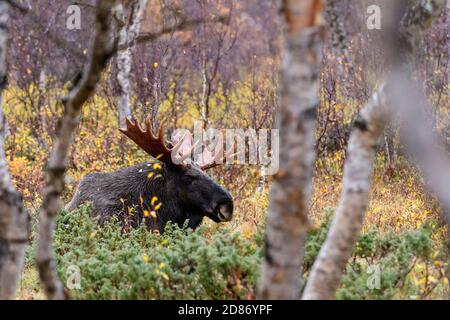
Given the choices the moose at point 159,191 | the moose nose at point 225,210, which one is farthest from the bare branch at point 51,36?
the moose nose at point 225,210

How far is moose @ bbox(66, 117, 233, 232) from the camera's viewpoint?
796 cm

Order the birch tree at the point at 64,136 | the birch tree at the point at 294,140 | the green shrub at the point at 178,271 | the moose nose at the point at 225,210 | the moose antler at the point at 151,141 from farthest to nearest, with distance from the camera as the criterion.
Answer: the moose antler at the point at 151,141
the moose nose at the point at 225,210
the green shrub at the point at 178,271
the birch tree at the point at 64,136
the birch tree at the point at 294,140

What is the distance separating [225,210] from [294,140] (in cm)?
401

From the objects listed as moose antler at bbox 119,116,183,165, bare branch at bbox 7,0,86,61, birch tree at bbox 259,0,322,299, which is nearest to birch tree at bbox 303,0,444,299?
birch tree at bbox 259,0,322,299

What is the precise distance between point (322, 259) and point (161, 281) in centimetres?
130

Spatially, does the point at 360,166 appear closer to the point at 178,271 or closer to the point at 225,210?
the point at 178,271

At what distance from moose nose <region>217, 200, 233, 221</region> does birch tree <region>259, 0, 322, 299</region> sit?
3838 millimetres

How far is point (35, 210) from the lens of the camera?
29.2 feet

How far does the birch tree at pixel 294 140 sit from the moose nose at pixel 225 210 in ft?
12.6

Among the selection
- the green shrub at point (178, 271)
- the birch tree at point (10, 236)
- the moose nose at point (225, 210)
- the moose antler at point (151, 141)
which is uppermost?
the moose antler at point (151, 141)

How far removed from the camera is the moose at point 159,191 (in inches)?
313

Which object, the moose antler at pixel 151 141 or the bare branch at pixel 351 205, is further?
the moose antler at pixel 151 141

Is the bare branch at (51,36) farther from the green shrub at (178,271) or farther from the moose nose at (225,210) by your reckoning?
the moose nose at (225,210)

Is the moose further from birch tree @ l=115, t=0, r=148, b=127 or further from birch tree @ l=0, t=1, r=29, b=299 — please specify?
birch tree @ l=115, t=0, r=148, b=127
